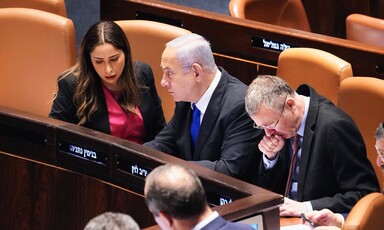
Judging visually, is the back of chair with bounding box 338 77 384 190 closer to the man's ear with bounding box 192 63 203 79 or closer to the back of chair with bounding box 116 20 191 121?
the man's ear with bounding box 192 63 203 79

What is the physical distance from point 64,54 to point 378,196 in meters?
1.80

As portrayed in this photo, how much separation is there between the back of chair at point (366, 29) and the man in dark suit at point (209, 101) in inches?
49.0

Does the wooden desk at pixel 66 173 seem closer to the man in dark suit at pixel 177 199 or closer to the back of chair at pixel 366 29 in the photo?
the man in dark suit at pixel 177 199

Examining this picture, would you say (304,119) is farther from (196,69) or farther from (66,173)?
(66,173)

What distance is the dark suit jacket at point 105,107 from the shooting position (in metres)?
4.05

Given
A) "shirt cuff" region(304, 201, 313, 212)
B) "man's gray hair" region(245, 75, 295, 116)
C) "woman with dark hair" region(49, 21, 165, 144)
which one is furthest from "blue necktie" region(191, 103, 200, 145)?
"shirt cuff" region(304, 201, 313, 212)

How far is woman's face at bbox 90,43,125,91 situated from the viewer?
397cm

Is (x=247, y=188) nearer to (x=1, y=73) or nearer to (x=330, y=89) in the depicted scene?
(x=330, y=89)

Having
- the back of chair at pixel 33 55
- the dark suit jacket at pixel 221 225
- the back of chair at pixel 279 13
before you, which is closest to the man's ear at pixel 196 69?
the back of chair at pixel 33 55

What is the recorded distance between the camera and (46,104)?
4.45m

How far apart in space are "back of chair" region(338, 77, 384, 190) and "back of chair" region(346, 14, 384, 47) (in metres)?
1.01

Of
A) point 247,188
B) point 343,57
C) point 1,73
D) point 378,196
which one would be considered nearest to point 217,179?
point 247,188

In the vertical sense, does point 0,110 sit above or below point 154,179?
below

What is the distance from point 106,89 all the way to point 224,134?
61 cm
